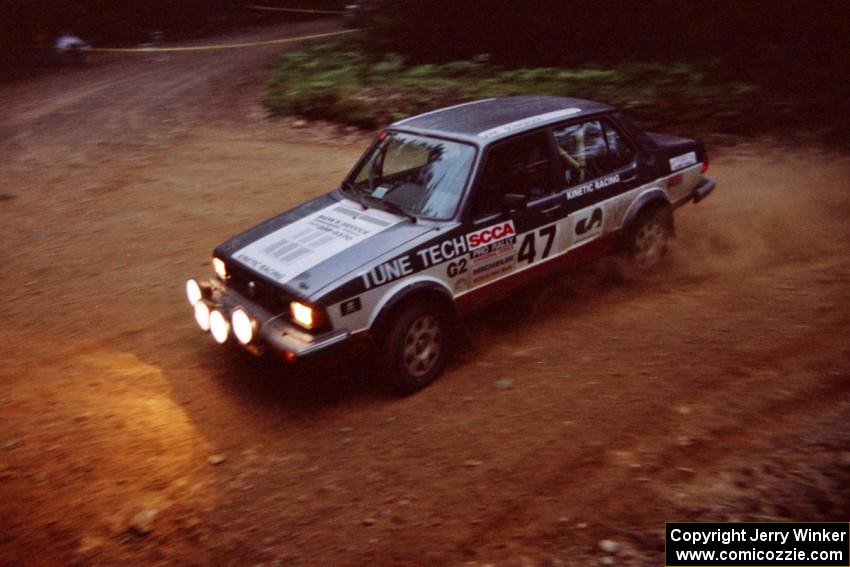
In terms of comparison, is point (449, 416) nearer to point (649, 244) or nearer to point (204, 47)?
point (649, 244)

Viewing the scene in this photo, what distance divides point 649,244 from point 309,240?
327cm

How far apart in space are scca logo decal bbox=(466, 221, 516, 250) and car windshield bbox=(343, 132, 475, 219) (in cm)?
24

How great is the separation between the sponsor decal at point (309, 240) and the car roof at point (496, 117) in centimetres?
90

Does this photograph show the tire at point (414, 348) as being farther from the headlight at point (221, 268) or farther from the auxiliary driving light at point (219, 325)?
the headlight at point (221, 268)

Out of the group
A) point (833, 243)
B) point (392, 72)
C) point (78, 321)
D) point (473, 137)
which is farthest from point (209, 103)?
point (833, 243)

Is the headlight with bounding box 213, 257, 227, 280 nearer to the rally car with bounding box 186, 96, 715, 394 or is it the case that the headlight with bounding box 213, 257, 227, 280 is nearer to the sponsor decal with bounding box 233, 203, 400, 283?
the rally car with bounding box 186, 96, 715, 394

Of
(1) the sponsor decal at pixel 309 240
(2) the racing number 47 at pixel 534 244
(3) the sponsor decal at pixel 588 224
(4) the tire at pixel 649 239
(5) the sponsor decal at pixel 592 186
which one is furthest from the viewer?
(4) the tire at pixel 649 239

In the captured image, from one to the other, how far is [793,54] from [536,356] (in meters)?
10.2

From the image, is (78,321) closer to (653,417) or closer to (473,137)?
(473,137)

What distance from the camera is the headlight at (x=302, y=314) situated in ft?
14.9

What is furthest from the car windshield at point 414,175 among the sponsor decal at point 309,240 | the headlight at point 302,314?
the headlight at point 302,314

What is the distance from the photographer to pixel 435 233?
16.5 ft

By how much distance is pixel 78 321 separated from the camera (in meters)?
6.34

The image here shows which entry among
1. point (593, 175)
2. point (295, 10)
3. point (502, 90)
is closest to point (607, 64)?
point (502, 90)
